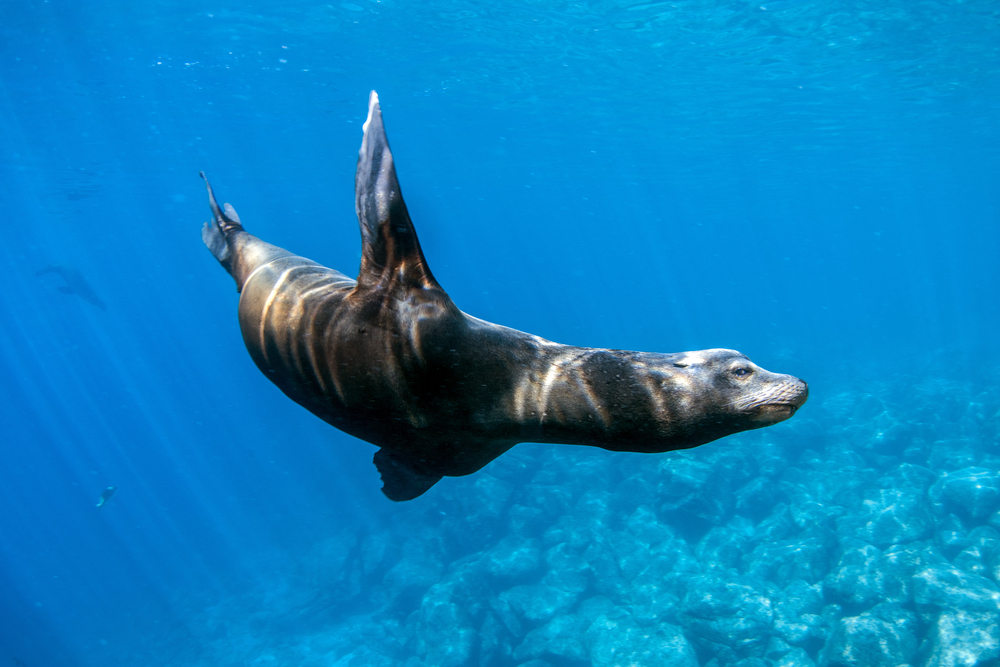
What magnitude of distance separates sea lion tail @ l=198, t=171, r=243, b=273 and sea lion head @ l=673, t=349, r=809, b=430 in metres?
3.76

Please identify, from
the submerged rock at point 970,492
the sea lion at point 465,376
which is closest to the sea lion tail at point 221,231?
the sea lion at point 465,376

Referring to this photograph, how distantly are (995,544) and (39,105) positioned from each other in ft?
97.7

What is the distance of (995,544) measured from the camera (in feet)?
37.0

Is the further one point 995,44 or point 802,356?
point 802,356

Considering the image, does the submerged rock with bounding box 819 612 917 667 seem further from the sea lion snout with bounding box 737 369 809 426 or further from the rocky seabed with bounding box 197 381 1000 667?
the sea lion snout with bounding box 737 369 809 426

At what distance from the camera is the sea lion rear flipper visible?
119 inches

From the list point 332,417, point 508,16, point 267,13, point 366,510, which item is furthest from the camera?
point 366,510

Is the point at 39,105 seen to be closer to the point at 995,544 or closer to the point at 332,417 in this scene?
the point at 332,417

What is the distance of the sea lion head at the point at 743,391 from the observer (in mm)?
2072

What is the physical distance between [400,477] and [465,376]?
1.01 metres

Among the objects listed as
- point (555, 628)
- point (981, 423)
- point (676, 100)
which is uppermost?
point (676, 100)

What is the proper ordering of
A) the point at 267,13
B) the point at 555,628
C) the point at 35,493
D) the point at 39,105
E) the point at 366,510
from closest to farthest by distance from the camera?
the point at 555,628 → the point at 267,13 → the point at 39,105 → the point at 366,510 → the point at 35,493

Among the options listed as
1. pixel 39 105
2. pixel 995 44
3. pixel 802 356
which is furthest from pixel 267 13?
pixel 802 356

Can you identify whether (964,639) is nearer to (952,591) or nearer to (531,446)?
(952,591)
